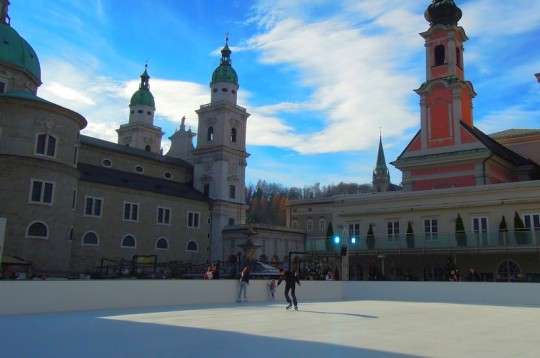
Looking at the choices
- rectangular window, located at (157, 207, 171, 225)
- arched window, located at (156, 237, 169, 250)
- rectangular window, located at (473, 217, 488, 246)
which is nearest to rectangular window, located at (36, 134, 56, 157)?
rectangular window, located at (157, 207, 171, 225)

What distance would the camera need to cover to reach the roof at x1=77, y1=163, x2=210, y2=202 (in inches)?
2138

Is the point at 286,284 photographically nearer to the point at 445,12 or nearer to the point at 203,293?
the point at 203,293

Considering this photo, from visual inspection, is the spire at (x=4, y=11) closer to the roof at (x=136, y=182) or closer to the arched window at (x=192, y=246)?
the roof at (x=136, y=182)

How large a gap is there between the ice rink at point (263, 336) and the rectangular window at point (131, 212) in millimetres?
39477

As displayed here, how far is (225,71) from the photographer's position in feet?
242

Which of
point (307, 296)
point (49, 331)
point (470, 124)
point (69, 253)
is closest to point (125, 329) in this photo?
point (49, 331)

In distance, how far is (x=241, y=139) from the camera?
73.2m

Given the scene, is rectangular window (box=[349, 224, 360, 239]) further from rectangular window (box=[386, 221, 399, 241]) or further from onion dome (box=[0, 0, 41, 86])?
onion dome (box=[0, 0, 41, 86])

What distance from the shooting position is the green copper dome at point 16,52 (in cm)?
5025

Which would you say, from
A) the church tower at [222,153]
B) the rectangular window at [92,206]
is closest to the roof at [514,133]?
the church tower at [222,153]

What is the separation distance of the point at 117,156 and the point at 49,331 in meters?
51.8

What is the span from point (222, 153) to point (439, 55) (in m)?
31.2

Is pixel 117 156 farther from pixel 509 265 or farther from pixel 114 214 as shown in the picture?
pixel 509 265

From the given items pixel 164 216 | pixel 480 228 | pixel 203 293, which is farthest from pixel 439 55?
pixel 203 293
